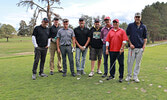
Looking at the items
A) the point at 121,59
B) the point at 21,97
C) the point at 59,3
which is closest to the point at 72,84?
the point at 21,97

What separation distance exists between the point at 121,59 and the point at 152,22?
50.1 m

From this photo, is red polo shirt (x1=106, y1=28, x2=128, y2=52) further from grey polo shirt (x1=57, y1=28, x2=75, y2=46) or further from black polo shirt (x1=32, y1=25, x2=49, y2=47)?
black polo shirt (x1=32, y1=25, x2=49, y2=47)

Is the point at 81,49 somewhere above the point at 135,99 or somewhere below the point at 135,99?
above

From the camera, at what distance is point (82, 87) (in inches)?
158

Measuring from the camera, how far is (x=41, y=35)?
5.09 m

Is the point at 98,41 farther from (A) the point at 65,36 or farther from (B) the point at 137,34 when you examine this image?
(B) the point at 137,34

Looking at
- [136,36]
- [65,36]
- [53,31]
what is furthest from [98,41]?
[53,31]

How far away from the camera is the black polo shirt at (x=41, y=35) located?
16.6ft

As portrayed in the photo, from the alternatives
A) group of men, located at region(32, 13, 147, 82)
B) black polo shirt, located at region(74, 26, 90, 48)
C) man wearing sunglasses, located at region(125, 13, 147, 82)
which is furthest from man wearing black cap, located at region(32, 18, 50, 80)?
man wearing sunglasses, located at region(125, 13, 147, 82)

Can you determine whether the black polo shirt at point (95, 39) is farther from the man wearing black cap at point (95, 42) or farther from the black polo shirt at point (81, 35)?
Result: the black polo shirt at point (81, 35)

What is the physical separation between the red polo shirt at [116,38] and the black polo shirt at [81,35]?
41.0 inches

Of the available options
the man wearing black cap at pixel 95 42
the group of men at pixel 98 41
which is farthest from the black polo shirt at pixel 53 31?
the man wearing black cap at pixel 95 42

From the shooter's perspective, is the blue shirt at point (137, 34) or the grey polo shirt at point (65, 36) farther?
the grey polo shirt at point (65, 36)

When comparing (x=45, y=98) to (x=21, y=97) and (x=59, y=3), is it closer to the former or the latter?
(x=21, y=97)
